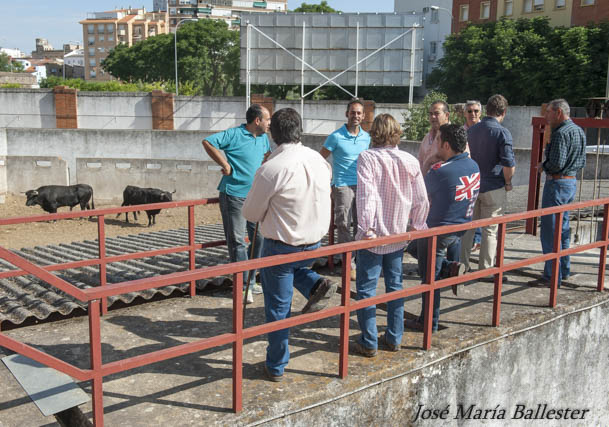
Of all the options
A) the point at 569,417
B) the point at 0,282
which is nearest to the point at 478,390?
the point at 569,417

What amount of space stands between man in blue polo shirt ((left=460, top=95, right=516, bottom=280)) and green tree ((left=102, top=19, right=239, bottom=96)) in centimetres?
5886

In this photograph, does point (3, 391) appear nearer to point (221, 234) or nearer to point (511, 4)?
point (221, 234)

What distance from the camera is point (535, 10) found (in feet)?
158

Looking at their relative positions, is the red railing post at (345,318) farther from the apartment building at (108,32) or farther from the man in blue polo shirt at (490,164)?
the apartment building at (108,32)

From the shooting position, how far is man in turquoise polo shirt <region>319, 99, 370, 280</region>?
6.06 metres

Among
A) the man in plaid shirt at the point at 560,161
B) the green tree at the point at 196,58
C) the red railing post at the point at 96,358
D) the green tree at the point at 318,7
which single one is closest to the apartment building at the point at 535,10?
the green tree at the point at 318,7

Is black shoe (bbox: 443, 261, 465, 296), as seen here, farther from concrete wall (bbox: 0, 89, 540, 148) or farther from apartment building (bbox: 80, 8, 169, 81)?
apartment building (bbox: 80, 8, 169, 81)

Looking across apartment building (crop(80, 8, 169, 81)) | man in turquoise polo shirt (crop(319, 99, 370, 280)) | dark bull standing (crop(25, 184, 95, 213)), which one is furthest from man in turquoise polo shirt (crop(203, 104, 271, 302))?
apartment building (crop(80, 8, 169, 81))

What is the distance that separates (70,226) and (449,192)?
14.7 metres

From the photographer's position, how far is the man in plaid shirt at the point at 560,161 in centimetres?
615

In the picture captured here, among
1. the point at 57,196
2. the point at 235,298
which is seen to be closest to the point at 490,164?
the point at 235,298

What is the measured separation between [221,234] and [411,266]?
4248mm

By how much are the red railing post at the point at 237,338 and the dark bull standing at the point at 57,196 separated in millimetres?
15907

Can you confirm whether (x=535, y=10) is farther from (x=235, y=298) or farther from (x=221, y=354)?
(x=235, y=298)
